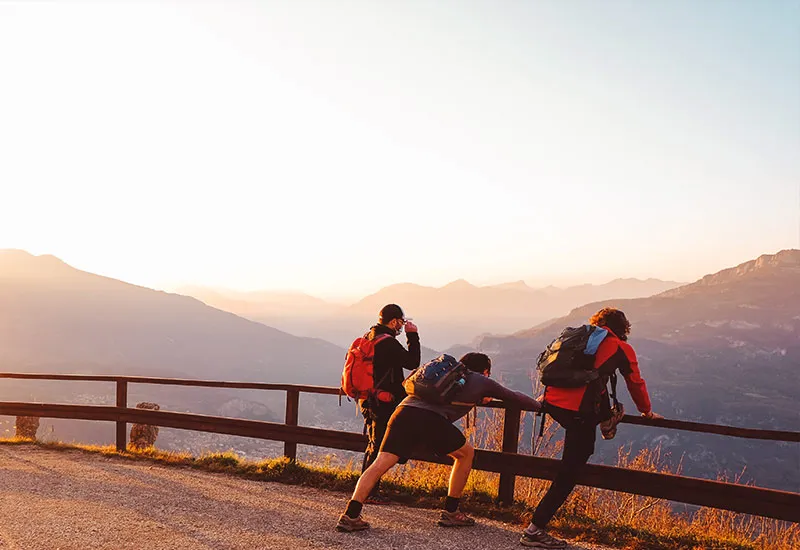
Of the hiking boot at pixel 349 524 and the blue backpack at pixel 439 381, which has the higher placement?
the blue backpack at pixel 439 381

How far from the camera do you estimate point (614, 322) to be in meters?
5.66

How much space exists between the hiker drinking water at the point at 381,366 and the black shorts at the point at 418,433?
0.87m

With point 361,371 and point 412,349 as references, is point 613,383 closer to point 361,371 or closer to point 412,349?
point 412,349

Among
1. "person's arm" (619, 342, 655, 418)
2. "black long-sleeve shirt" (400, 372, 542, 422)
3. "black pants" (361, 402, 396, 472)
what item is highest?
"person's arm" (619, 342, 655, 418)

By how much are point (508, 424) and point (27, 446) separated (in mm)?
8030

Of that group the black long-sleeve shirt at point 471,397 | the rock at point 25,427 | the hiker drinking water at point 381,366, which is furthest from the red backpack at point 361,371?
the rock at point 25,427

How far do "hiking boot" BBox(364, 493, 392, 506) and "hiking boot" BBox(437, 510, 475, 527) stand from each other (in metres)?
0.97

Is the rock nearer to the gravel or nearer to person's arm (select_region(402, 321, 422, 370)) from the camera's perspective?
the gravel

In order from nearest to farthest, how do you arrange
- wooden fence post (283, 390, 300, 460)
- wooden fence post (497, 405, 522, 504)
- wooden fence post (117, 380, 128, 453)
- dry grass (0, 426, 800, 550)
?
dry grass (0, 426, 800, 550) → wooden fence post (497, 405, 522, 504) → wooden fence post (283, 390, 300, 460) → wooden fence post (117, 380, 128, 453)

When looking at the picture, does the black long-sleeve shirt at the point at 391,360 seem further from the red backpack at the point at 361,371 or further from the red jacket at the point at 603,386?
the red jacket at the point at 603,386

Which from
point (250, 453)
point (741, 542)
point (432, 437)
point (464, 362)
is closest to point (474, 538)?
point (432, 437)

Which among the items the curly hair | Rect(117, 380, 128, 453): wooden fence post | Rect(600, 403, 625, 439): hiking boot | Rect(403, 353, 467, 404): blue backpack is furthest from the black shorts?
Rect(117, 380, 128, 453): wooden fence post

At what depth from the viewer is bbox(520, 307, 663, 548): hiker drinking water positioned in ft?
17.8

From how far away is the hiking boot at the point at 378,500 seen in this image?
709cm
